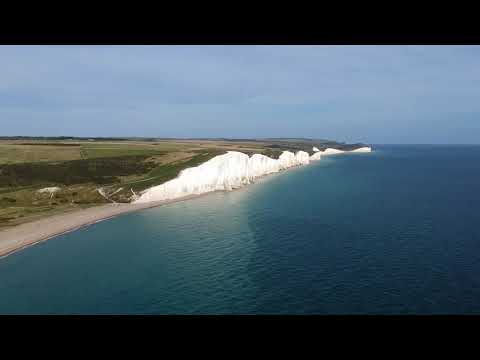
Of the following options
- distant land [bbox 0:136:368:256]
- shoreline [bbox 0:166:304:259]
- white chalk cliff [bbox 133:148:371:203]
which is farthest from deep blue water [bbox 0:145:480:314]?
white chalk cliff [bbox 133:148:371:203]

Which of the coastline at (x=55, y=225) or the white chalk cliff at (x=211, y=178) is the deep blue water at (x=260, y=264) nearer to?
the coastline at (x=55, y=225)

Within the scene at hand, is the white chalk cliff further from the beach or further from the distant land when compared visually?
the beach

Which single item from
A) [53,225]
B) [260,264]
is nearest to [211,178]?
[53,225]

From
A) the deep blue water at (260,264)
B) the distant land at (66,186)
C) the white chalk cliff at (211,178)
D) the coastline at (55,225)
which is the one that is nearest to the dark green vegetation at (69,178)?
the distant land at (66,186)

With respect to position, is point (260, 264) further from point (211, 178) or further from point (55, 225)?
point (211, 178)

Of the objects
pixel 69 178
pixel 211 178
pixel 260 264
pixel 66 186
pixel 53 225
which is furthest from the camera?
pixel 211 178
